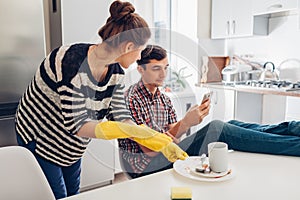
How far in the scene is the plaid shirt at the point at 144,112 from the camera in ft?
3.13

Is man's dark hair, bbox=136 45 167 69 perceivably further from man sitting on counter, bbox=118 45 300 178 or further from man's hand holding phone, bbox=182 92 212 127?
man's hand holding phone, bbox=182 92 212 127

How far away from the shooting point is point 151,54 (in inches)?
35.4

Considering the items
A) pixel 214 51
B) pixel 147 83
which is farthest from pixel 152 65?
pixel 214 51

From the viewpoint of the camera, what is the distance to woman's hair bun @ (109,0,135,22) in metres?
Result: 0.95

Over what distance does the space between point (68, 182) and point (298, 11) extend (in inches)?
97.6

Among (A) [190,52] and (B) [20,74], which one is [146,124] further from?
(B) [20,74]

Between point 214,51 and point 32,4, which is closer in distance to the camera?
point 32,4

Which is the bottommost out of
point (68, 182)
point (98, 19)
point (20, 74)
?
point (68, 182)

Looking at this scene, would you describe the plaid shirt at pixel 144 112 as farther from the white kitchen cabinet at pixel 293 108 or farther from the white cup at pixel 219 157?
the white kitchen cabinet at pixel 293 108

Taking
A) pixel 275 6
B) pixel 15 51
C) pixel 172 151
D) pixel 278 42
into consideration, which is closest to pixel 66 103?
pixel 172 151

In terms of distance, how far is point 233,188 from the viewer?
0.89m

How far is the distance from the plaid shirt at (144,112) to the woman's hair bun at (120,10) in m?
0.21

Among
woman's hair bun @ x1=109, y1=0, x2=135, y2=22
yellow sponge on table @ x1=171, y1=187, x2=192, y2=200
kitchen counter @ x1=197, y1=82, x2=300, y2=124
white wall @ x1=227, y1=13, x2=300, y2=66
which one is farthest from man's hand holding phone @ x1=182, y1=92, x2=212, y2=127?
white wall @ x1=227, y1=13, x2=300, y2=66

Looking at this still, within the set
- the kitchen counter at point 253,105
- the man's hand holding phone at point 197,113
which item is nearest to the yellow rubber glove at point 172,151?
the man's hand holding phone at point 197,113
